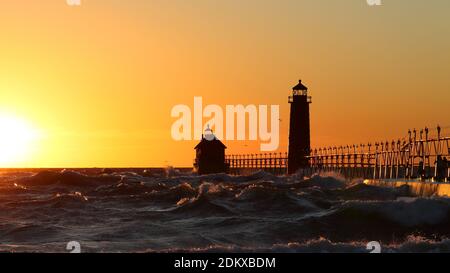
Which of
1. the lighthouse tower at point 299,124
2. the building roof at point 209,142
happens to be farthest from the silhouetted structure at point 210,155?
the lighthouse tower at point 299,124

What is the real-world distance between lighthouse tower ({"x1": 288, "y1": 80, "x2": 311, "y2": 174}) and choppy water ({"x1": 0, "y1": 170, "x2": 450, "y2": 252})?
21.6 metres

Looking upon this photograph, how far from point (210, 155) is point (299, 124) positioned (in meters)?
14.8

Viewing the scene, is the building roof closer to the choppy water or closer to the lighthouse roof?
the lighthouse roof

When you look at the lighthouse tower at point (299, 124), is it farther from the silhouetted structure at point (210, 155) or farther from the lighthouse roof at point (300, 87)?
the silhouetted structure at point (210, 155)

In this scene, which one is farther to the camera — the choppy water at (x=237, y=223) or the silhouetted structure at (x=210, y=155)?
the silhouetted structure at (x=210, y=155)

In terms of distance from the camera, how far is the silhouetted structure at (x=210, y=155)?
68438mm

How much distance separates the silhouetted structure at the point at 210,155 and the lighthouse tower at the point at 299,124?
1214 centimetres

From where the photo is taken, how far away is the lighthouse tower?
5516 centimetres

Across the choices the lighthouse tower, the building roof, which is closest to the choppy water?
the lighthouse tower
